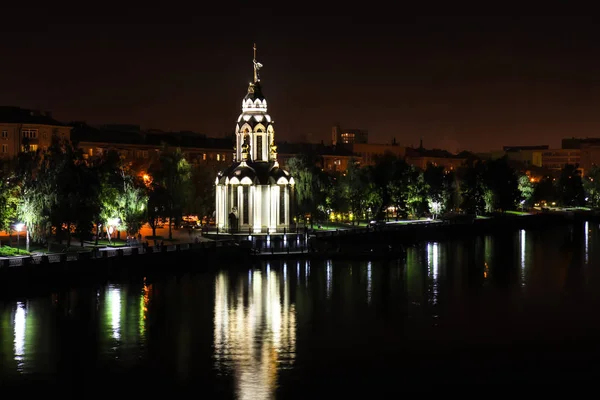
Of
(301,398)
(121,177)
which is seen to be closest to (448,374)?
(301,398)

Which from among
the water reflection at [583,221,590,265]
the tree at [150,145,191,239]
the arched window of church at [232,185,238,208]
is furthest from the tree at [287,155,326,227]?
the water reflection at [583,221,590,265]

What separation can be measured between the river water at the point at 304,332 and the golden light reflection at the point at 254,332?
0.08 meters

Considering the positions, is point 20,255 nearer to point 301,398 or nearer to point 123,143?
point 301,398

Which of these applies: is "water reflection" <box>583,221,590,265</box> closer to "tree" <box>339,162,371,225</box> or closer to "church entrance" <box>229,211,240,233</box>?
"tree" <box>339,162,371,225</box>

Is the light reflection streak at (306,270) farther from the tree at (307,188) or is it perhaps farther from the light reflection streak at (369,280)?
the tree at (307,188)

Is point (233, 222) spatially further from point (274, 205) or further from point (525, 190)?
point (525, 190)

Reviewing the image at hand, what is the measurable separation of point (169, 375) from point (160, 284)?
2142 cm

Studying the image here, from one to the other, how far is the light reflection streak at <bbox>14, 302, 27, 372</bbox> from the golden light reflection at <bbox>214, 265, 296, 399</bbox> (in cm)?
633

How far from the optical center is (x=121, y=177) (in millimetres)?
67000

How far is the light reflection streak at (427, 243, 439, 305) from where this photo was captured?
2029 inches

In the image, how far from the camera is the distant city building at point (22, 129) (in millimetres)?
102125

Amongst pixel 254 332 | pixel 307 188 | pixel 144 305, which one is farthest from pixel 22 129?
pixel 254 332

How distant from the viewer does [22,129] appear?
339ft

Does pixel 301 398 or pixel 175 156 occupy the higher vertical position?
pixel 175 156
